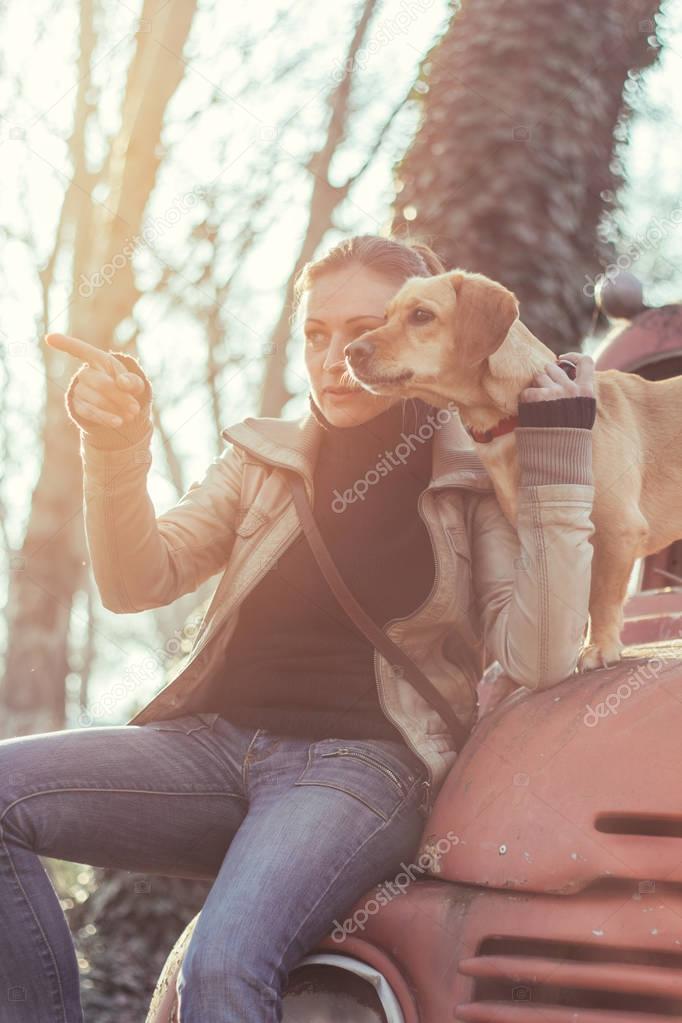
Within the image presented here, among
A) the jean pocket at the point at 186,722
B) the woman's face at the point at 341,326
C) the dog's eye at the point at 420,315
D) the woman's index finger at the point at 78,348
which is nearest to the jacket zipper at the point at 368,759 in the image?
the jean pocket at the point at 186,722

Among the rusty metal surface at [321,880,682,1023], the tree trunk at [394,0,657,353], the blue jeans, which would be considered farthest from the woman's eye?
the tree trunk at [394,0,657,353]

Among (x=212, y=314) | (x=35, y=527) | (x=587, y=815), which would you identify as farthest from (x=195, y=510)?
(x=212, y=314)

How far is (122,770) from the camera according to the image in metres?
2.08

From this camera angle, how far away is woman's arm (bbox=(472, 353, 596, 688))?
2.02 metres

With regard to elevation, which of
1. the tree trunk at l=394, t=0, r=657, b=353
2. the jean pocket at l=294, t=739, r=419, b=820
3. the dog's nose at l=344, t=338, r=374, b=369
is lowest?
the jean pocket at l=294, t=739, r=419, b=820

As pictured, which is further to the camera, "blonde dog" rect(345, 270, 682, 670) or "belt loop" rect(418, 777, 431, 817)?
"blonde dog" rect(345, 270, 682, 670)

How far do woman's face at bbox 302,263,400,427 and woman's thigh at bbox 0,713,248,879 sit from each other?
0.75m

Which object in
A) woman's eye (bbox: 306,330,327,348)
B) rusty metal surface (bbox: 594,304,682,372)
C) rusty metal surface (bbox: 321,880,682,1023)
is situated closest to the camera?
rusty metal surface (bbox: 321,880,682,1023)

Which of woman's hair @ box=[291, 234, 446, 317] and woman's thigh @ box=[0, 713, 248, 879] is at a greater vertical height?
woman's hair @ box=[291, 234, 446, 317]

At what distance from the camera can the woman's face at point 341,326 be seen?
7.93 ft

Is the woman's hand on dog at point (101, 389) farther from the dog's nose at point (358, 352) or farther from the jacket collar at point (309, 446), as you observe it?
the dog's nose at point (358, 352)

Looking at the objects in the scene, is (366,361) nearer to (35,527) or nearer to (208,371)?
(35,527)

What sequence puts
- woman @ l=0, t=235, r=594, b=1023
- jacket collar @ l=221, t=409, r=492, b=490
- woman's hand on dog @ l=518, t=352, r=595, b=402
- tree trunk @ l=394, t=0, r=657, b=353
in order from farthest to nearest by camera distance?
tree trunk @ l=394, t=0, r=657, b=353 < jacket collar @ l=221, t=409, r=492, b=490 < woman's hand on dog @ l=518, t=352, r=595, b=402 < woman @ l=0, t=235, r=594, b=1023

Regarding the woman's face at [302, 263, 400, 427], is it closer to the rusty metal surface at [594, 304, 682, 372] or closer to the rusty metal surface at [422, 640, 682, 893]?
the rusty metal surface at [422, 640, 682, 893]
